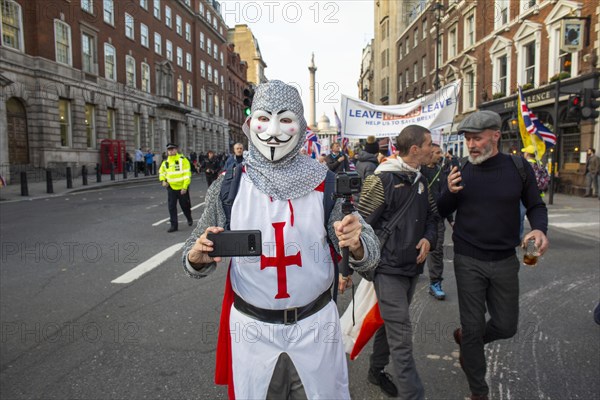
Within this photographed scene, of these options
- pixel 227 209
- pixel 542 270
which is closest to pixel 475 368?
pixel 227 209

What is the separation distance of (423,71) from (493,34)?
503 inches

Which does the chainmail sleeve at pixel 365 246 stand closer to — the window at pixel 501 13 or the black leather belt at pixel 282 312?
the black leather belt at pixel 282 312

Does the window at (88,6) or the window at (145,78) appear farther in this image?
the window at (145,78)

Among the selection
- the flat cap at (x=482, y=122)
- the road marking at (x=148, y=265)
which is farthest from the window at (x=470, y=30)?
the flat cap at (x=482, y=122)

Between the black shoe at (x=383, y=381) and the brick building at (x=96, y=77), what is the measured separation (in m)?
21.0

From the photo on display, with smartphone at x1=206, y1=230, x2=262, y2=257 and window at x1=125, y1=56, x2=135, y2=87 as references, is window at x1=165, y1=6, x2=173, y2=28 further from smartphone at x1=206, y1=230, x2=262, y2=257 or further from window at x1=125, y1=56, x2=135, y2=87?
smartphone at x1=206, y1=230, x2=262, y2=257

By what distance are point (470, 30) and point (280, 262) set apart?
28.1m

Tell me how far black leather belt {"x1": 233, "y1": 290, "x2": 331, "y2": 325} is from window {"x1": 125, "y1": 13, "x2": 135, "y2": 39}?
1405 inches

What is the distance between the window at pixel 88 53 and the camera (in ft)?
88.9

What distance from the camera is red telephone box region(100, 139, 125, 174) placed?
27.5 meters

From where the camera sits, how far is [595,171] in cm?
1483

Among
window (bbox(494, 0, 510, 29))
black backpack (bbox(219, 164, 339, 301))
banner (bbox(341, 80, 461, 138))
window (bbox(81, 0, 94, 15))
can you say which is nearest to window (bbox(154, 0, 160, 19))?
window (bbox(81, 0, 94, 15))

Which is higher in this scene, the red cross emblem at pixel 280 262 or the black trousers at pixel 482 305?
the red cross emblem at pixel 280 262

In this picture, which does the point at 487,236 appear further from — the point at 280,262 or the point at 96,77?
the point at 96,77
